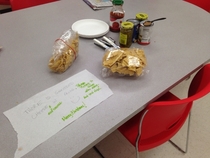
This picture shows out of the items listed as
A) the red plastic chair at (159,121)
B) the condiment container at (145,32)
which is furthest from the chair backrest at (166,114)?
the condiment container at (145,32)

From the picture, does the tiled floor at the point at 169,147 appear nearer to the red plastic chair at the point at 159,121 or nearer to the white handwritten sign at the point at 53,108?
the red plastic chair at the point at 159,121

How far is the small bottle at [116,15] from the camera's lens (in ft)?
3.42

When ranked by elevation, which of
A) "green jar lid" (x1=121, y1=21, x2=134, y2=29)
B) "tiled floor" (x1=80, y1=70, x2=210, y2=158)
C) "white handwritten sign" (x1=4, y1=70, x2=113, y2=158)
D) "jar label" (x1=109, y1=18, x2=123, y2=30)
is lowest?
"tiled floor" (x1=80, y1=70, x2=210, y2=158)

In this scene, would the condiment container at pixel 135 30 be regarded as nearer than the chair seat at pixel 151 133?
No

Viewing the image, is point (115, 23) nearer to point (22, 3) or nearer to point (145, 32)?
point (145, 32)

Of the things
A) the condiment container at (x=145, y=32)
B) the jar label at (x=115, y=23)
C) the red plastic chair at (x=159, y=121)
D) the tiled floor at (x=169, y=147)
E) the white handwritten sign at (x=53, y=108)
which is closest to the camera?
the white handwritten sign at (x=53, y=108)

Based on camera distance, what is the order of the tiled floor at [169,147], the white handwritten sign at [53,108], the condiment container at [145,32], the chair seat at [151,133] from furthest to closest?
the tiled floor at [169,147] < the condiment container at [145,32] < the chair seat at [151,133] < the white handwritten sign at [53,108]

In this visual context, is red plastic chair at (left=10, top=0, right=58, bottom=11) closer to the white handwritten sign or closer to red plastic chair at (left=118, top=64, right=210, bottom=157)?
the white handwritten sign

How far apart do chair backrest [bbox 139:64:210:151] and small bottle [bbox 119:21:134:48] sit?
0.32 metres

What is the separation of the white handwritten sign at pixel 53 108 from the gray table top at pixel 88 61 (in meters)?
0.02

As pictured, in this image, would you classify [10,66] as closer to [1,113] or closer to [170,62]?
[1,113]

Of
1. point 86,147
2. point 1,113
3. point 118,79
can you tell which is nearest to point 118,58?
point 118,79

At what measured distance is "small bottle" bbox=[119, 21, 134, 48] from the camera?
0.94 metres

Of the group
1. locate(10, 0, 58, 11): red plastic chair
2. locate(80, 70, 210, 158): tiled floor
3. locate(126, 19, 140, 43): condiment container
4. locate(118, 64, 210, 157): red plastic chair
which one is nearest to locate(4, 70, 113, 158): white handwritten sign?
locate(118, 64, 210, 157): red plastic chair
